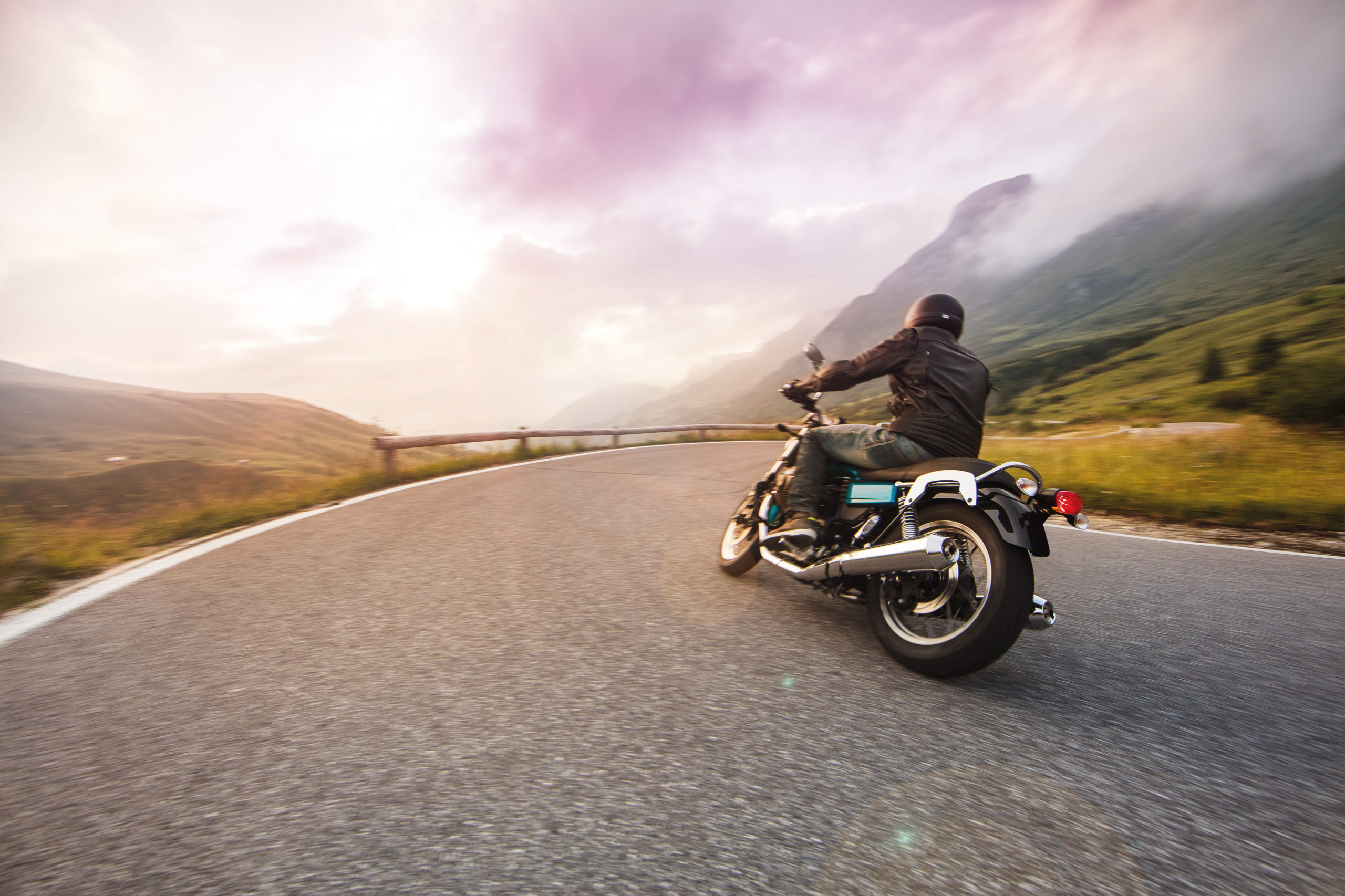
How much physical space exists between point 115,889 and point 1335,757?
11.5 feet

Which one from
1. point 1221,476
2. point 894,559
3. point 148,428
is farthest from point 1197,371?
point 148,428

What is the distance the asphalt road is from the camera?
152 centimetres

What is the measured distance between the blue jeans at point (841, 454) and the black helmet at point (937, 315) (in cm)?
65

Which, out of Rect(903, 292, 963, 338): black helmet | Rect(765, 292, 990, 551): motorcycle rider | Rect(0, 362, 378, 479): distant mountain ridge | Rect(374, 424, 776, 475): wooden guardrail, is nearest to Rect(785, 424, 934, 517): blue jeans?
Rect(765, 292, 990, 551): motorcycle rider

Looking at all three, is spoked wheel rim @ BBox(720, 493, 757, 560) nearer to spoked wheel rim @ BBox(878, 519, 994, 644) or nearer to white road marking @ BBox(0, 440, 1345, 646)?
spoked wheel rim @ BBox(878, 519, 994, 644)

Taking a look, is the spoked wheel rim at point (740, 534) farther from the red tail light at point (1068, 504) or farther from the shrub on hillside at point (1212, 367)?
the shrub on hillside at point (1212, 367)

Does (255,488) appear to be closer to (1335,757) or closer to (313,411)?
(1335,757)

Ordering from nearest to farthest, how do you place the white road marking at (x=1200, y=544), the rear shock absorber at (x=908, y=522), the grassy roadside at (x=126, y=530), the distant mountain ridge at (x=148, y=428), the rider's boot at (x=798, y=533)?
1. the rear shock absorber at (x=908, y=522)
2. the rider's boot at (x=798, y=533)
3. the grassy roadside at (x=126, y=530)
4. the white road marking at (x=1200, y=544)
5. the distant mountain ridge at (x=148, y=428)

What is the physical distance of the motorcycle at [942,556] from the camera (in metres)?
2.49

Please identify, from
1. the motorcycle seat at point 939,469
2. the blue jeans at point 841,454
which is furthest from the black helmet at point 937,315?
the motorcycle seat at point 939,469

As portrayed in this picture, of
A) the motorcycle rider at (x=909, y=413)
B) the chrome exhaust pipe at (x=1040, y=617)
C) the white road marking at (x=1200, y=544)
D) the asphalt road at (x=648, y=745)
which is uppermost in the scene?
the motorcycle rider at (x=909, y=413)

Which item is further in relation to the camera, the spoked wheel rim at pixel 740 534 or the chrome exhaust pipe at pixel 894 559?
the spoked wheel rim at pixel 740 534

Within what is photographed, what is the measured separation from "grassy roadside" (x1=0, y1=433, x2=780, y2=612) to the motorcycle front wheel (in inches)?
199

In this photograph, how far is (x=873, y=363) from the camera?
344 cm
